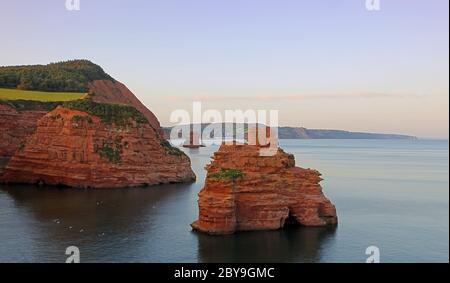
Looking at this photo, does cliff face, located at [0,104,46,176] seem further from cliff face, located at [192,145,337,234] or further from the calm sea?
cliff face, located at [192,145,337,234]

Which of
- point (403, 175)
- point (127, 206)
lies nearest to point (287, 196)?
point (127, 206)

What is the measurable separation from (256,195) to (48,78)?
93.6 metres

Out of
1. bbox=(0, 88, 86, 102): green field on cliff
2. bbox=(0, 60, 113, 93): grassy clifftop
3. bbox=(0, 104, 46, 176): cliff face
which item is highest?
bbox=(0, 60, 113, 93): grassy clifftop

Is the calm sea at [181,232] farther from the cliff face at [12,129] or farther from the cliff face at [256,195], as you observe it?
the cliff face at [12,129]

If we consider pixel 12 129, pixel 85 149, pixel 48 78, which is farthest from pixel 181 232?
pixel 48 78

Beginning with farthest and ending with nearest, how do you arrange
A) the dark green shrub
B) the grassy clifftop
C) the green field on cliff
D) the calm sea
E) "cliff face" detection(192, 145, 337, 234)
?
the grassy clifftop < the green field on cliff < the dark green shrub < "cliff face" detection(192, 145, 337, 234) < the calm sea

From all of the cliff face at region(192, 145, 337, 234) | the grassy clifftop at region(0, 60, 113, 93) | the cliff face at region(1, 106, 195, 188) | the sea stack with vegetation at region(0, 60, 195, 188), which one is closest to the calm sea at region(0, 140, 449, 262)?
the cliff face at region(192, 145, 337, 234)

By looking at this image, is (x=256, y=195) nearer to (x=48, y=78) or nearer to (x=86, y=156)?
(x=86, y=156)

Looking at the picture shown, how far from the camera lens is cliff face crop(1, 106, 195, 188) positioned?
86000 millimetres

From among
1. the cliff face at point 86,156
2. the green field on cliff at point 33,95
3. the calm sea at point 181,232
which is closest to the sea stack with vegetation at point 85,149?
the cliff face at point 86,156

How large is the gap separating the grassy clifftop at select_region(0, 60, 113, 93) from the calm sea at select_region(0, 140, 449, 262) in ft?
154

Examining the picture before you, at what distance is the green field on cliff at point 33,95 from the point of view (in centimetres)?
10907
